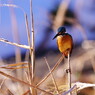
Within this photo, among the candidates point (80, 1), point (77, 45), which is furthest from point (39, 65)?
point (80, 1)

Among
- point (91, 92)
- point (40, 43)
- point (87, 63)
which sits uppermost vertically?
point (40, 43)

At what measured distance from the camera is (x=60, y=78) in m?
1.78

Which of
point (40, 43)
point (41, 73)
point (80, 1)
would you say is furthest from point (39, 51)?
point (80, 1)

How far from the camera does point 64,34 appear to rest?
119 cm

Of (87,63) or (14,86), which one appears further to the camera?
(87,63)

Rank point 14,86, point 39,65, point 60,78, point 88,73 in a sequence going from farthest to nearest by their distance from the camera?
point 39,65 → point 88,73 → point 60,78 → point 14,86

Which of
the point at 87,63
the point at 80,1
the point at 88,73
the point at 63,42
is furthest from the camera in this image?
the point at 87,63

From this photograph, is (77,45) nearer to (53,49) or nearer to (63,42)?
(53,49)

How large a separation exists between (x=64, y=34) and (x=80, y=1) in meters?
0.19

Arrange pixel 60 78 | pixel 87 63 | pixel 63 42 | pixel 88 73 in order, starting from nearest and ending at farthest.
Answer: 1. pixel 63 42
2. pixel 60 78
3. pixel 88 73
4. pixel 87 63

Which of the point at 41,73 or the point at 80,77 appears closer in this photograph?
the point at 80,77

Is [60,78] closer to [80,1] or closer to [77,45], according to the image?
[80,1]

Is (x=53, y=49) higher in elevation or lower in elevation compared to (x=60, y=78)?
higher

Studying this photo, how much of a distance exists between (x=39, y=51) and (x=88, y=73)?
598 millimetres
